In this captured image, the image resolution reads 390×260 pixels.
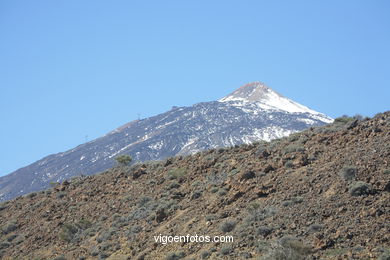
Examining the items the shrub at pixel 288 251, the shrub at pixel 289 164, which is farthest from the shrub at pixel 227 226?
the shrub at pixel 289 164

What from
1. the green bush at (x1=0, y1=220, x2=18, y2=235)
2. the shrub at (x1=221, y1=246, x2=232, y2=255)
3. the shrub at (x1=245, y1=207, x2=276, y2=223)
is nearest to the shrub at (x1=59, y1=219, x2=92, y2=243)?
the green bush at (x1=0, y1=220, x2=18, y2=235)

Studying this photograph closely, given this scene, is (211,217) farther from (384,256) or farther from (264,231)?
(384,256)

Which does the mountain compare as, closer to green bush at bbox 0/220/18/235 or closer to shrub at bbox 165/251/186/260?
green bush at bbox 0/220/18/235

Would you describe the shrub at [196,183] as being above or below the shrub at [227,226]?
above

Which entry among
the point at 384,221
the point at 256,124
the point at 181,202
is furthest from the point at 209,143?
the point at 384,221

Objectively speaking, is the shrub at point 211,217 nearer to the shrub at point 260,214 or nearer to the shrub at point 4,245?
the shrub at point 260,214

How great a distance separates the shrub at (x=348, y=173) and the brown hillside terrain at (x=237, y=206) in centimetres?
4

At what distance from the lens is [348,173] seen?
72.7 ft

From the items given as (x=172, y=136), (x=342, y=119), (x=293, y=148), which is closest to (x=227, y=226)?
(x=293, y=148)

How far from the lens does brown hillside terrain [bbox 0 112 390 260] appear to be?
Answer: 1889 centimetres

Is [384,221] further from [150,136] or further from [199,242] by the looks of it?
[150,136]

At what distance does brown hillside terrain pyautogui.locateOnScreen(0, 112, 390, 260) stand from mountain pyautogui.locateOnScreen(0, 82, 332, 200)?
104 m

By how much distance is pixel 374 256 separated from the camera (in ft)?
52.9

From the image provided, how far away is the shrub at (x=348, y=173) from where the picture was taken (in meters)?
22.0
